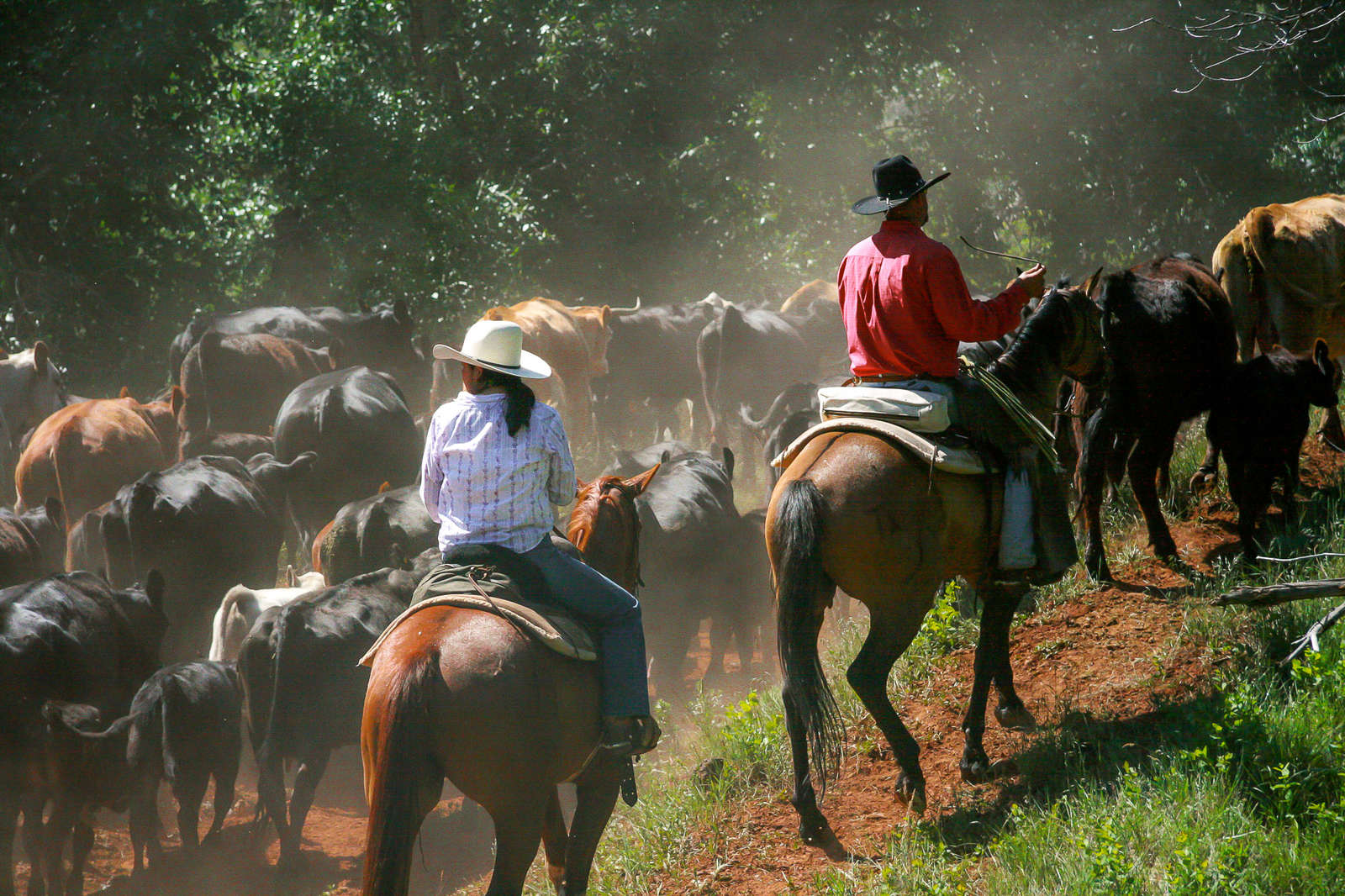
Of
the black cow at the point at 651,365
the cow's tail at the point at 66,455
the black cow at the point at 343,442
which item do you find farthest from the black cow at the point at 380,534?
the black cow at the point at 651,365

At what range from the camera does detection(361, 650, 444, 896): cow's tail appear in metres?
3.96

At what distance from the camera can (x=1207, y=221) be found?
1775cm

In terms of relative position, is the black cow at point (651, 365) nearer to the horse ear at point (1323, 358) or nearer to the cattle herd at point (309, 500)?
the cattle herd at point (309, 500)

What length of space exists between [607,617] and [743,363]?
11546 millimetres

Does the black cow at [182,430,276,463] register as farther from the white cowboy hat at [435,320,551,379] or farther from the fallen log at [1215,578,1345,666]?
the fallen log at [1215,578,1345,666]

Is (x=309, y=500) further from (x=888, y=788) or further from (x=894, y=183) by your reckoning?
(x=894, y=183)

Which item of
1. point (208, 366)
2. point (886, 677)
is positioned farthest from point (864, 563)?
point (208, 366)

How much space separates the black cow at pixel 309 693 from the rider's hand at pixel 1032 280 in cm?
424

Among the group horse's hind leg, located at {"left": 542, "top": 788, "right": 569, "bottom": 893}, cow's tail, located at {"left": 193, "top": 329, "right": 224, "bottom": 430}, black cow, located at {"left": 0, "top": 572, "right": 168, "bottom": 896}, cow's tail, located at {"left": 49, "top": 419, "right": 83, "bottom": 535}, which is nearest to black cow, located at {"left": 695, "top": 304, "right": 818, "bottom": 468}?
cow's tail, located at {"left": 193, "top": 329, "right": 224, "bottom": 430}

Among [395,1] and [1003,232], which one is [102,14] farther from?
[1003,232]

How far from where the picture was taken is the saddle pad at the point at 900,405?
5.18m

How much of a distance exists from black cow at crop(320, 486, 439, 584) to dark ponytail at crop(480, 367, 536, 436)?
457 cm

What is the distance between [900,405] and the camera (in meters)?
5.22

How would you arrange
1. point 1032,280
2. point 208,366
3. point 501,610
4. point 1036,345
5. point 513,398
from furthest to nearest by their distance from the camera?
point 208,366 → point 1036,345 → point 1032,280 → point 513,398 → point 501,610
